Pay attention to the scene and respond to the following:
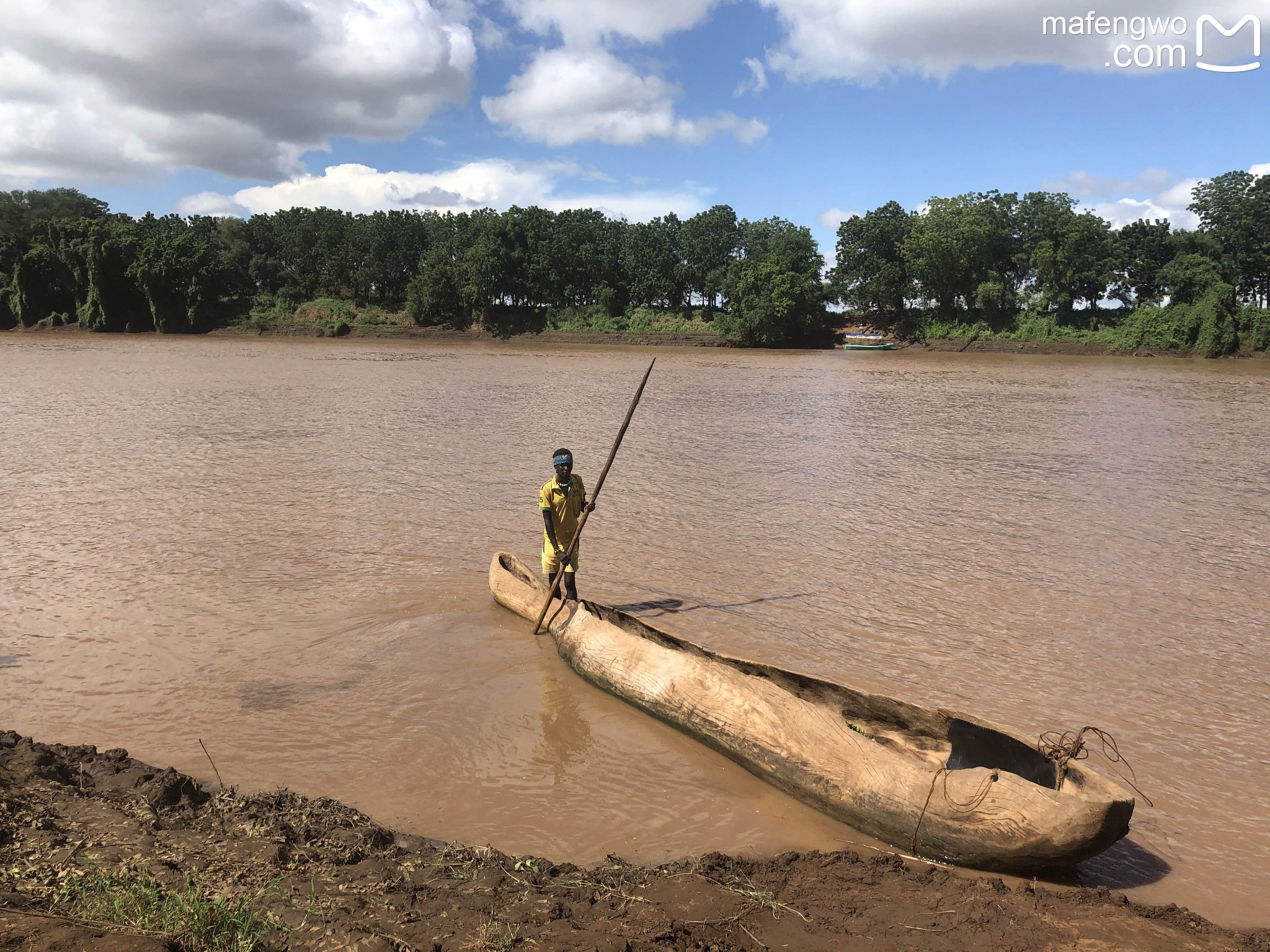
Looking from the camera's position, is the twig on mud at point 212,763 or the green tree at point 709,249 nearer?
the twig on mud at point 212,763

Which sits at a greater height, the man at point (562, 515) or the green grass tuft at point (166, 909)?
the man at point (562, 515)

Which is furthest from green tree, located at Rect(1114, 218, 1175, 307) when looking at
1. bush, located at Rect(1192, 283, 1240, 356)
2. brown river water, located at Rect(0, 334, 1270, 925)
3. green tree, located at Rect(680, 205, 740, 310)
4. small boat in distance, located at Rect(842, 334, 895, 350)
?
brown river water, located at Rect(0, 334, 1270, 925)

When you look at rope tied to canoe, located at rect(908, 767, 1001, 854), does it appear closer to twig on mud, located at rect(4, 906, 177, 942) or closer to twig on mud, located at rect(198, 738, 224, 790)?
twig on mud, located at rect(4, 906, 177, 942)

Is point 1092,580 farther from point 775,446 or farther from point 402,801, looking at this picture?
point 775,446

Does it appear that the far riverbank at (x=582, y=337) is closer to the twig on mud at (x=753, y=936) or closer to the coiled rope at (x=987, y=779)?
the coiled rope at (x=987, y=779)

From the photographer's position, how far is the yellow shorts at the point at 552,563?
22.0ft

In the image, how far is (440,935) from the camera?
299 centimetres

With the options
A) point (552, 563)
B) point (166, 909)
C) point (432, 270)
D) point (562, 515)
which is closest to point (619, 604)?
point (552, 563)

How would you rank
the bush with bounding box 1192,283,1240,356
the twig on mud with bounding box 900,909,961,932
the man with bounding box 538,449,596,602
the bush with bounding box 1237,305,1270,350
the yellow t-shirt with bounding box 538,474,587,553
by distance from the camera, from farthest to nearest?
1. the bush with bounding box 1192,283,1240,356
2. the bush with bounding box 1237,305,1270,350
3. the yellow t-shirt with bounding box 538,474,587,553
4. the man with bounding box 538,449,596,602
5. the twig on mud with bounding box 900,909,961,932

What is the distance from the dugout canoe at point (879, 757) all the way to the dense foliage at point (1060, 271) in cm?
4209

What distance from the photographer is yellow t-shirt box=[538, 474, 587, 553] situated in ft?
21.7

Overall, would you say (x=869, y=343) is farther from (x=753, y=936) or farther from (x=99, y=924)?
(x=99, y=924)

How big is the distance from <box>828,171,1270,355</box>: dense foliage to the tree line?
0.35 ft

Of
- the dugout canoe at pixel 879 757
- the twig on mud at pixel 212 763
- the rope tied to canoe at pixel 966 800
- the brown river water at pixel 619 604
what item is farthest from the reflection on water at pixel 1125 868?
the twig on mud at pixel 212 763
